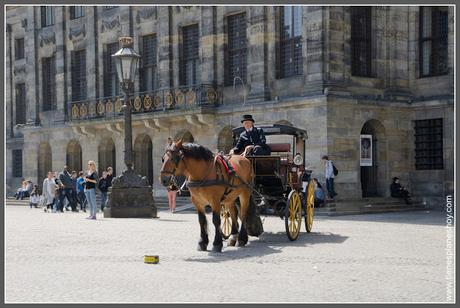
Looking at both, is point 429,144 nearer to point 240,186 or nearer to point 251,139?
point 251,139

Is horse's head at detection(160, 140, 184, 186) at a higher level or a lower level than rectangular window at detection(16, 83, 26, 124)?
lower

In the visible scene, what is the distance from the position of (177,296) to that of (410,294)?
261cm

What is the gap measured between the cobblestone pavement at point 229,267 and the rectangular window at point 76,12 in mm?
22296

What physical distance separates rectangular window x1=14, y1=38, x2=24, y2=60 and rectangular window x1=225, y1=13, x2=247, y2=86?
18.9 meters

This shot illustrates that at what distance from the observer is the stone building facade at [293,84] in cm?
2648

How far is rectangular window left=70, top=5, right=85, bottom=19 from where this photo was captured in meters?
37.8

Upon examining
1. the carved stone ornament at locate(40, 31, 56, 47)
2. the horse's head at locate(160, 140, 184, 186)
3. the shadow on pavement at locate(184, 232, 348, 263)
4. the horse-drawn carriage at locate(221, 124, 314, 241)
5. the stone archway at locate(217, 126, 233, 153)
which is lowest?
the shadow on pavement at locate(184, 232, 348, 263)

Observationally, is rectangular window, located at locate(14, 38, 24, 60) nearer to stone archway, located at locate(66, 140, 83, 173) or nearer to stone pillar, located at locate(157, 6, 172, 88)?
stone archway, located at locate(66, 140, 83, 173)

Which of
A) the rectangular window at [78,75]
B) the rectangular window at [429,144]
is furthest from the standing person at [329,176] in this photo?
the rectangular window at [78,75]

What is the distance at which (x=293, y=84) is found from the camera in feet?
90.9

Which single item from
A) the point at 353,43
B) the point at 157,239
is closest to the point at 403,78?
the point at 353,43

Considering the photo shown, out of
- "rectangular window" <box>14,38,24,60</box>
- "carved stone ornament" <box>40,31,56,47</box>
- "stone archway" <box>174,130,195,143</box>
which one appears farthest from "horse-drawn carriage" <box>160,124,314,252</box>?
"rectangular window" <box>14,38,24,60</box>

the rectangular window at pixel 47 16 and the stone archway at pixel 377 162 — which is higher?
the rectangular window at pixel 47 16

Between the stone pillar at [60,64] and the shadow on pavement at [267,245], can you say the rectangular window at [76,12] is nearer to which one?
the stone pillar at [60,64]
